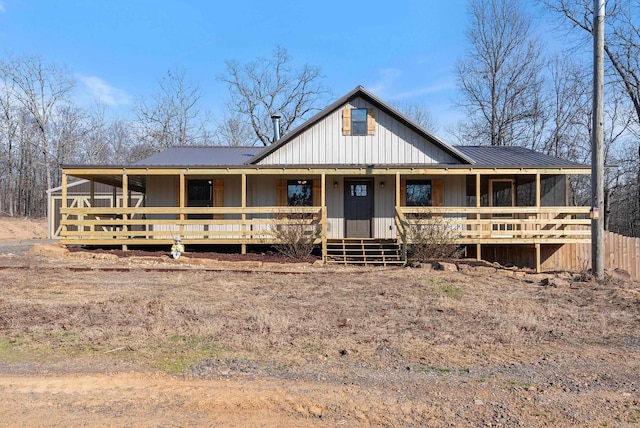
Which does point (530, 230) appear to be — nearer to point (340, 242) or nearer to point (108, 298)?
point (340, 242)

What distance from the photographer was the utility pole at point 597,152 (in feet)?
30.6

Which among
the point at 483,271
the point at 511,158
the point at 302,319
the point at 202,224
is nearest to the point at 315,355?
the point at 302,319

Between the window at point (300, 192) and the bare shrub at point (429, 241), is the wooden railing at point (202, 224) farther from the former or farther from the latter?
the bare shrub at point (429, 241)

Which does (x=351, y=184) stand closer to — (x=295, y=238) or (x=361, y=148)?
(x=361, y=148)

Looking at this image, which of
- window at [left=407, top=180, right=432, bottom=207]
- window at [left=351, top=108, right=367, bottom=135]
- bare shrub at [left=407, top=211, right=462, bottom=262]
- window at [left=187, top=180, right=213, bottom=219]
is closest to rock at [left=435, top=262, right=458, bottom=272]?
bare shrub at [left=407, top=211, right=462, bottom=262]

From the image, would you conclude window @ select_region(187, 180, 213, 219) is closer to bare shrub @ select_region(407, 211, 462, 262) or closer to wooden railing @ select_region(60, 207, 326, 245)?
wooden railing @ select_region(60, 207, 326, 245)

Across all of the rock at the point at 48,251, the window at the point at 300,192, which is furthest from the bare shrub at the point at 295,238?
the rock at the point at 48,251

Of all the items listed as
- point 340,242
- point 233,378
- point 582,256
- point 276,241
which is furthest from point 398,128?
point 233,378

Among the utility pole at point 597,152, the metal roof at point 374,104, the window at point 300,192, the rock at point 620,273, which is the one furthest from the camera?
the window at point 300,192

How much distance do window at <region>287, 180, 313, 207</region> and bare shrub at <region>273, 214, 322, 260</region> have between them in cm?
221

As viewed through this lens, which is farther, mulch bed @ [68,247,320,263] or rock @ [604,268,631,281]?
mulch bed @ [68,247,320,263]

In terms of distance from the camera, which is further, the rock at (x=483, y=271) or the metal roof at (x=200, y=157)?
the metal roof at (x=200, y=157)

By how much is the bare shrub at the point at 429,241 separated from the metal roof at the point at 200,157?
6507mm

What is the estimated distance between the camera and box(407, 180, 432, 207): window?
597 inches
